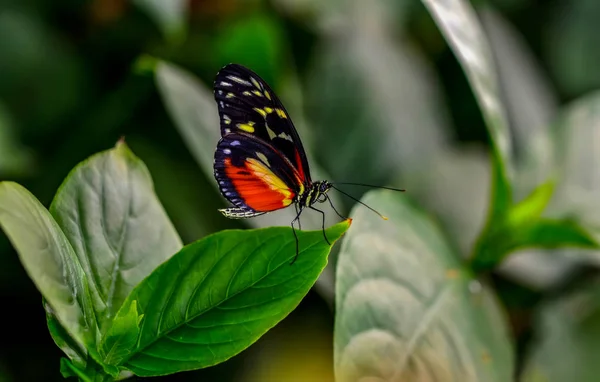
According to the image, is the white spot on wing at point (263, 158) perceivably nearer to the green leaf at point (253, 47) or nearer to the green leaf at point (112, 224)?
the green leaf at point (112, 224)

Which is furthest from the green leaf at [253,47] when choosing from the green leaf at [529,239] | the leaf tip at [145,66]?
the green leaf at [529,239]

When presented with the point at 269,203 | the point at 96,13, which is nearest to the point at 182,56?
the point at 96,13

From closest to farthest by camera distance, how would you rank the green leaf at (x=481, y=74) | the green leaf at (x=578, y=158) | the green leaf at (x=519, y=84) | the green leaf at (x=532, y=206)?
the green leaf at (x=481, y=74) → the green leaf at (x=532, y=206) → the green leaf at (x=578, y=158) → the green leaf at (x=519, y=84)

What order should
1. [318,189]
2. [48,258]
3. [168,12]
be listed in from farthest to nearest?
[168,12] < [318,189] < [48,258]

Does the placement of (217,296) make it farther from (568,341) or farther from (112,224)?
(568,341)

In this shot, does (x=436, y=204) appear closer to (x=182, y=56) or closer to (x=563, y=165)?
(x=563, y=165)

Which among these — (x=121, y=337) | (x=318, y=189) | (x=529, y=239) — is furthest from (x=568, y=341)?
(x=121, y=337)

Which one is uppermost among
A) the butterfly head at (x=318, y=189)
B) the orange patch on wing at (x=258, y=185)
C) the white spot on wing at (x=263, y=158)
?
the white spot on wing at (x=263, y=158)
